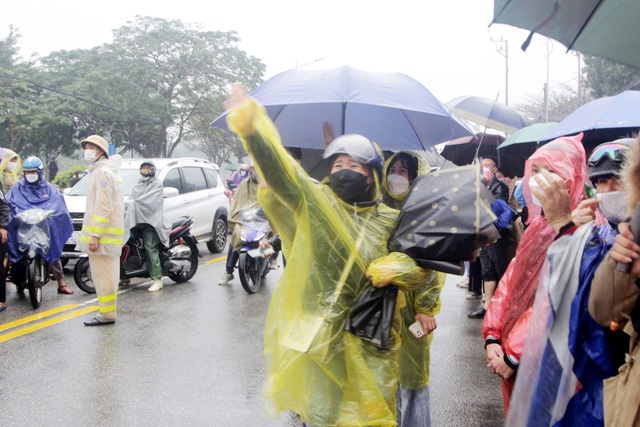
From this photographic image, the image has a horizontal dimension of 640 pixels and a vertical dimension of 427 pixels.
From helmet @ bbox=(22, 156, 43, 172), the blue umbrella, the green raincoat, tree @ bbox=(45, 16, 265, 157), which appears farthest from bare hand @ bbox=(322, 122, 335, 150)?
tree @ bbox=(45, 16, 265, 157)

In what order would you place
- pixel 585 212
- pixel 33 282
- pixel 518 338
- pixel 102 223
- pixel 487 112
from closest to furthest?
1. pixel 585 212
2. pixel 518 338
3. pixel 102 223
4. pixel 487 112
5. pixel 33 282

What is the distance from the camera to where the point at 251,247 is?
25.3 feet

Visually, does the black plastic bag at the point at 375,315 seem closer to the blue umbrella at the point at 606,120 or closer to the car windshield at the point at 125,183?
the blue umbrella at the point at 606,120

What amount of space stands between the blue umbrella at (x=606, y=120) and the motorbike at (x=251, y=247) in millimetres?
3835

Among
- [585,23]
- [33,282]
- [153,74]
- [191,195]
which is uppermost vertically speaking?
[153,74]

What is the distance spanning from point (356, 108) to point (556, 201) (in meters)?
1.93

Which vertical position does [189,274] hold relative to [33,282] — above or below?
below

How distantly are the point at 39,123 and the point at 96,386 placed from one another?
2815 cm

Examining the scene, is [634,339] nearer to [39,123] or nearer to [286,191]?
[286,191]

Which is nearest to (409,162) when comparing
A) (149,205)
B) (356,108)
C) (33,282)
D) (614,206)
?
(356,108)

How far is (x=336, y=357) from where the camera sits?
2.79 m

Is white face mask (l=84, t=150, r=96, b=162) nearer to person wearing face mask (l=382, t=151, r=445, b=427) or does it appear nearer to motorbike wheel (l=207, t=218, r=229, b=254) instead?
person wearing face mask (l=382, t=151, r=445, b=427)

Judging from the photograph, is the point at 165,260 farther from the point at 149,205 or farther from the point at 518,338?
the point at 518,338

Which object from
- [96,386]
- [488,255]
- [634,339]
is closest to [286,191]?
[634,339]
